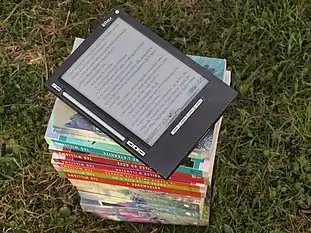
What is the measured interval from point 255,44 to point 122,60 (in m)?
0.76

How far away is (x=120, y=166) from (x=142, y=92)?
235 millimetres

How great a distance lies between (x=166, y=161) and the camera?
54.6 inches

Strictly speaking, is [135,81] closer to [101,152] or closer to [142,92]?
[142,92]

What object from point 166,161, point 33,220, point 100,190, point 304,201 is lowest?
point 33,220

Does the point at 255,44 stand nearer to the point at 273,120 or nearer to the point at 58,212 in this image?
the point at 273,120

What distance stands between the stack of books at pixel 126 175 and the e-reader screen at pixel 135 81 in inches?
3.6

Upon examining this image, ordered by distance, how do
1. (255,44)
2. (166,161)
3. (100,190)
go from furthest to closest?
(255,44) < (100,190) < (166,161)

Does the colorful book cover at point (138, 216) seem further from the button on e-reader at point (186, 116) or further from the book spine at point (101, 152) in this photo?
the button on e-reader at point (186, 116)

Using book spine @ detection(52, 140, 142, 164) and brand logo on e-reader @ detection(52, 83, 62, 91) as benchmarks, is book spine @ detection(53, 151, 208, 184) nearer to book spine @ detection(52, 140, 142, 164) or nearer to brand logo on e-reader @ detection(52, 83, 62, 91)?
book spine @ detection(52, 140, 142, 164)

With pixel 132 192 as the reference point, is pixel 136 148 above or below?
above

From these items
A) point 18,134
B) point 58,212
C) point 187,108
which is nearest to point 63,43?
point 18,134

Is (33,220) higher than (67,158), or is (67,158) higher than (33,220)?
(67,158)

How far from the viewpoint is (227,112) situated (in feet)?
6.70

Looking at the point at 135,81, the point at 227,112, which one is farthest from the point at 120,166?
the point at 227,112
